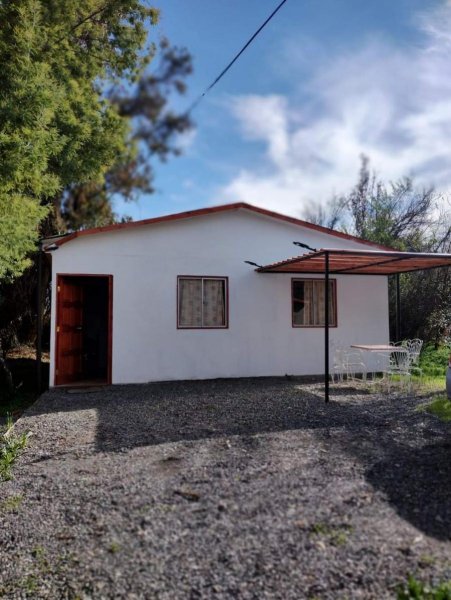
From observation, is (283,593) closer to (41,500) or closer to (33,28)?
(41,500)

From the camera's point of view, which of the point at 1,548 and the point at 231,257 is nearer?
the point at 1,548

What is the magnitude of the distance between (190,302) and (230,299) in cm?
83

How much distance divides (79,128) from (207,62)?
4.03 m

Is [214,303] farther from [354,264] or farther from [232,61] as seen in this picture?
[232,61]

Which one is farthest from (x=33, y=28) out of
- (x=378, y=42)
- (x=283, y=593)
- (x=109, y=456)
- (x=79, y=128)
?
(x=283, y=593)

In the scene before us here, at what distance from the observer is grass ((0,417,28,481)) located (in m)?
4.23

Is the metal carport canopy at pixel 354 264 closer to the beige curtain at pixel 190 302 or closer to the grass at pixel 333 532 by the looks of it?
the beige curtain at pixel 190 302

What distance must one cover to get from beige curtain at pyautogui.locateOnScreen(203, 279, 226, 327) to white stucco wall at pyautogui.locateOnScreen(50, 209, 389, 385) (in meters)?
0.17

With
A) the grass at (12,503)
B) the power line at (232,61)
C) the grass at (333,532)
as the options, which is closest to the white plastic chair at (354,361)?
the power line at (232,61)

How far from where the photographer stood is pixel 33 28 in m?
9.09

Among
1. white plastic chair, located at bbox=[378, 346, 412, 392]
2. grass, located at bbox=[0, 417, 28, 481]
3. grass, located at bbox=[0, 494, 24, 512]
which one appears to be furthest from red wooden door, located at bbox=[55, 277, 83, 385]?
white plastic chair, located at bbox=[378, 346, 412, 392]

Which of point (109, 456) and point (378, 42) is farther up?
point (378, 42)

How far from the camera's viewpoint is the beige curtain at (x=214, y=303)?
367 inches

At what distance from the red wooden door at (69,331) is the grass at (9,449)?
316 cm
